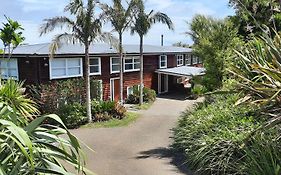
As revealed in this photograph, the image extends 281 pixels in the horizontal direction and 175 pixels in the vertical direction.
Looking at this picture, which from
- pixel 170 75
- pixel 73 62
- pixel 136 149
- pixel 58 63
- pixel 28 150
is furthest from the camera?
pixel 170 75

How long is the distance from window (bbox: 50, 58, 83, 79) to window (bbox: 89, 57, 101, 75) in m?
1.86

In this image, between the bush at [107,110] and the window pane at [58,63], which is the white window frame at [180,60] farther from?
the window pane at [58,63]

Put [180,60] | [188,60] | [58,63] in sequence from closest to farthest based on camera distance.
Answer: [58,63]
[180,60]
[188,60]

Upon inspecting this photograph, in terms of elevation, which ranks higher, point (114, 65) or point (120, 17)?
point (120, 17)

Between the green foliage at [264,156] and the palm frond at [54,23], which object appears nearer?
the green foliage at [264,156]

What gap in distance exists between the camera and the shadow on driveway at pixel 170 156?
33.9ft

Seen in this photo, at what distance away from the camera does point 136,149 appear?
532 inches

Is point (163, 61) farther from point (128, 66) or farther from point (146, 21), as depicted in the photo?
point (146, 21)

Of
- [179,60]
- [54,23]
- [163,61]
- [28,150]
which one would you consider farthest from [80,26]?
[179,60]

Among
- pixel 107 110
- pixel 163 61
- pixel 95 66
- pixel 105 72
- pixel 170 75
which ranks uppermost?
pixel 163 61

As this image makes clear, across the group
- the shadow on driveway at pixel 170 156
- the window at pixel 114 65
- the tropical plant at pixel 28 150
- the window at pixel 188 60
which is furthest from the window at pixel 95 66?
the window at pixel 188 60

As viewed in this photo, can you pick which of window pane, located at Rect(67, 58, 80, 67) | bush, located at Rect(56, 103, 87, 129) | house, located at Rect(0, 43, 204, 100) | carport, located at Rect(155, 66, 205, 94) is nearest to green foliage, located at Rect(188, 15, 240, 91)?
house, located at Rect(0, 43, 204, 100)

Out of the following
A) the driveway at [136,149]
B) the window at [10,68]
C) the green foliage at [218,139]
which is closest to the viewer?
the green foliage at [218,139]

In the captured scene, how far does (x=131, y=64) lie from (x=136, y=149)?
17206 millimetres
